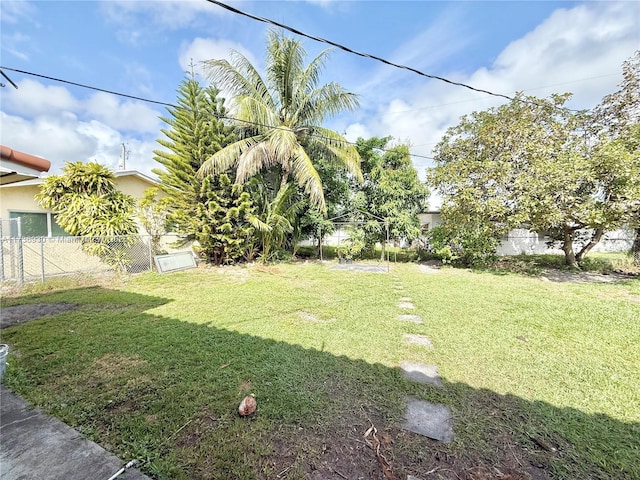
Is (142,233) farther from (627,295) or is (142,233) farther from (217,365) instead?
(627,295)

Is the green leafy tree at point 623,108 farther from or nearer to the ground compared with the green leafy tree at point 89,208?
farther from the ground

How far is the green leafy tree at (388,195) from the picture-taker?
11141mm

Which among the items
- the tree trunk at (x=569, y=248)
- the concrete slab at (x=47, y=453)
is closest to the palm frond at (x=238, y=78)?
the concrete slab at (x=47, y=453)

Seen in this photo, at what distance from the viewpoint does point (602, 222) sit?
6.92 m

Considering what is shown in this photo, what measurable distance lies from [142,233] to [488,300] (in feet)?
35.6

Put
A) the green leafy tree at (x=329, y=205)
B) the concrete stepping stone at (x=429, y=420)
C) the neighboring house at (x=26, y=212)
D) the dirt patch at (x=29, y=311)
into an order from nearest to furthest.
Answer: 1. the concrete stepping stone at (x=429, y=420)
2. the dirt patch at (x=29, y=311)
3. the neighboring house at (x=26, y=212)
4. the green leafy tree at (x=329, y=205)

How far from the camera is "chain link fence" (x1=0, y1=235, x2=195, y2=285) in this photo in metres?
7.22

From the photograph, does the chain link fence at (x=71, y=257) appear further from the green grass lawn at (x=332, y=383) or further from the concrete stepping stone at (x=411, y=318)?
the concrete stepping stone at (x=411, y=318)

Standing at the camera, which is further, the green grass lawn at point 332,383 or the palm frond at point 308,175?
the palm frond at point 308,175

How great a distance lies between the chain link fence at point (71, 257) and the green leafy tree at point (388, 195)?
8569mm

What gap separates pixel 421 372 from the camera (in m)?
2.88

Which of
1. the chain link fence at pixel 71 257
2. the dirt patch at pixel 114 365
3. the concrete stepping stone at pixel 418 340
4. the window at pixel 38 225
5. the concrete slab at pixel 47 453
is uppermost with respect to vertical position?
the window at pixel 38 225

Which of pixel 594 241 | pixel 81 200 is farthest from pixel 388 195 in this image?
pixel 81 200

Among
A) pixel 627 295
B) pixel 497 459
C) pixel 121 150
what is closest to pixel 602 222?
pixel 627 295
